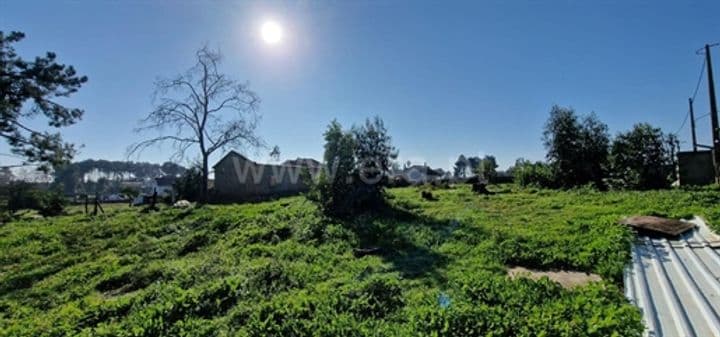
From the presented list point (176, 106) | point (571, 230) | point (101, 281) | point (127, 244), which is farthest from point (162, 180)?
point (571, 230)

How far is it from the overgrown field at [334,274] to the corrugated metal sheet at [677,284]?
20cm

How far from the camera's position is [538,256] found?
492 centimetres

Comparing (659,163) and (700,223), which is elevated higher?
(659,163)

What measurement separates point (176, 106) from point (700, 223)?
21.7 metres

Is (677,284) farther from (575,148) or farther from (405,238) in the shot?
(575,148)

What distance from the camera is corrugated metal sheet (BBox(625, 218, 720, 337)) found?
8.78 feet

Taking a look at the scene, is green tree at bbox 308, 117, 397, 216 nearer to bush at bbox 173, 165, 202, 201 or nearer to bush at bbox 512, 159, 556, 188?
bush at bbox 512, 159, 556, 188

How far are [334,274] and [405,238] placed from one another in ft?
7.48

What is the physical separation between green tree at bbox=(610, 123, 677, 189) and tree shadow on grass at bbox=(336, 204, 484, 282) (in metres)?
9.90

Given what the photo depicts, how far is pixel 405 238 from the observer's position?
695 centimetres

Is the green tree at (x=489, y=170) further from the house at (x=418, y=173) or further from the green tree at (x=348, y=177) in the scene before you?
the green tree at (x=348, y=177)

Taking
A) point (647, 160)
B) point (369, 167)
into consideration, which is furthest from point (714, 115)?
point (369, 167)

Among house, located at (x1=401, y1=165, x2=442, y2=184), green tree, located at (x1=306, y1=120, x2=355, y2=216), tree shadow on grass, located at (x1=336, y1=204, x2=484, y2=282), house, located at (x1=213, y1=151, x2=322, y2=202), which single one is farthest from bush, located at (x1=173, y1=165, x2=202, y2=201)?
house, located at (x1=401, y1=165, x2=442, y2=184)

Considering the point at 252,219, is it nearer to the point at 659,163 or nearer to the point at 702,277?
the point at 702,277
